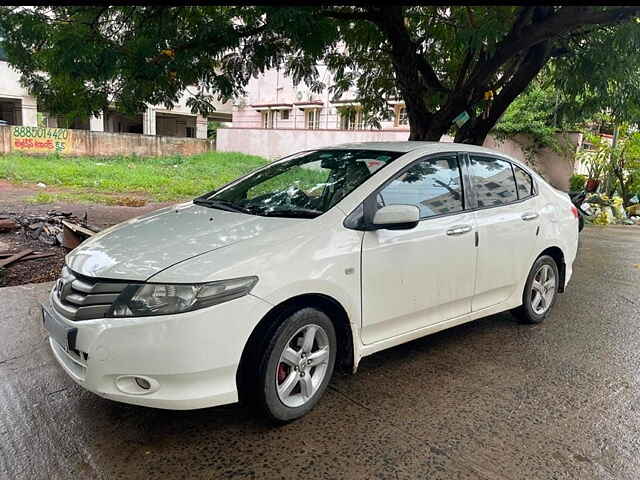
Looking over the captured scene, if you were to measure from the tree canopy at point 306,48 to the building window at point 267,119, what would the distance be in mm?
19730

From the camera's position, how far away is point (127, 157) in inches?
973

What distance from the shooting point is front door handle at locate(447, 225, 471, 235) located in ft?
12.4

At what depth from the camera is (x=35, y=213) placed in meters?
10.2

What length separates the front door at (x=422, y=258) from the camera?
131 inches

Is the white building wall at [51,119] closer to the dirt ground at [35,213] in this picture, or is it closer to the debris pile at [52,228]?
the dirt ground at [35,213]

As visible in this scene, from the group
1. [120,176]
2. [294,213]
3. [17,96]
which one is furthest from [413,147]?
[17,96]

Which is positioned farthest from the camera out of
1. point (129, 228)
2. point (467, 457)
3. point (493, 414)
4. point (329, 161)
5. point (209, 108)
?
point (209, 108)

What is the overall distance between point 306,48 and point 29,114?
2556 cm

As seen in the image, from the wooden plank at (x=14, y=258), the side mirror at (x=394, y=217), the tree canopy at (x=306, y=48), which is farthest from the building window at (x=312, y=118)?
the side mirror at (x=394, y=217)

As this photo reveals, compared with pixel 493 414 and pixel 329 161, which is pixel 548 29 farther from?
pixel 493 414

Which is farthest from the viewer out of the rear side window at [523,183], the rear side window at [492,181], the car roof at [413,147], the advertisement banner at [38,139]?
the advertisement banner at [38,139]

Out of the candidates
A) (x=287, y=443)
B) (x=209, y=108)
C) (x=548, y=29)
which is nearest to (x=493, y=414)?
(x=287, y=443)

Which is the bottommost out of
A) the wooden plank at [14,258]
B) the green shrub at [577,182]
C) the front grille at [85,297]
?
the wooden plank at [14,258]

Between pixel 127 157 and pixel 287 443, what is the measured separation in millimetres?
24143
